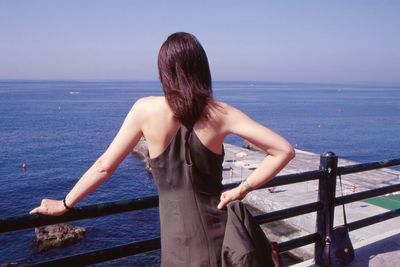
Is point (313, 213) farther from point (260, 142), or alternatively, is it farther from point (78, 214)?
point (260, 142)

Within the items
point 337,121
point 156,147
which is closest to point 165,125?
point 156,147

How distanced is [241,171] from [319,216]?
3624 centimetres

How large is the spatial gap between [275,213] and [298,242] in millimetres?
586

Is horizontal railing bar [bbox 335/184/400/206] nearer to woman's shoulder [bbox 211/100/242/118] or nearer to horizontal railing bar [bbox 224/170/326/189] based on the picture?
horizontal railing bar [bbox 224/170/326/189]

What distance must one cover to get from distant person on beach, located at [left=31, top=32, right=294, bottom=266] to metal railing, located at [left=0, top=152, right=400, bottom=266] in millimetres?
353

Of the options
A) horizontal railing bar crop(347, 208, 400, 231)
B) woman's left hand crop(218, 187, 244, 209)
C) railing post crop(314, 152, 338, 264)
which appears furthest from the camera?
horizontal railing bar crop(347, 208, 400, 231)

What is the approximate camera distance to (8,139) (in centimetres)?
6431

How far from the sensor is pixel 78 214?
2.68 meters

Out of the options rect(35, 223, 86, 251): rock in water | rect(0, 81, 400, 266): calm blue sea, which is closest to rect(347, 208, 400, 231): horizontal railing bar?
rect(0, 81, 400, 266): calm blue sea

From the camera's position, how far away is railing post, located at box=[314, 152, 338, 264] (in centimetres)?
403

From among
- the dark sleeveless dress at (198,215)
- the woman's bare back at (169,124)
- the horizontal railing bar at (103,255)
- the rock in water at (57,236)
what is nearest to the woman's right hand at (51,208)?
the horizontal railing bar at (103,255)

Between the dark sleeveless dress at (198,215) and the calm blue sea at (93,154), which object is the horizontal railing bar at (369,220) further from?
the calm blue sea at (93,154)

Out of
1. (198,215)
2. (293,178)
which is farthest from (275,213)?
(198,215)

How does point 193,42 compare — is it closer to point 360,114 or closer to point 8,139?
point 8,139
